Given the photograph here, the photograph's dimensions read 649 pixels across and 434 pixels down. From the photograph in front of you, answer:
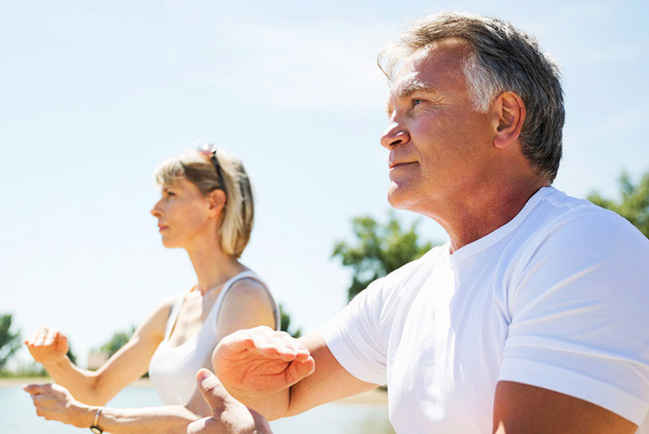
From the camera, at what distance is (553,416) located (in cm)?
156

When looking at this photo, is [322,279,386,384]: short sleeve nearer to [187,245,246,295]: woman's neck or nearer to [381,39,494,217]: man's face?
[381,39,494,217]: man's face

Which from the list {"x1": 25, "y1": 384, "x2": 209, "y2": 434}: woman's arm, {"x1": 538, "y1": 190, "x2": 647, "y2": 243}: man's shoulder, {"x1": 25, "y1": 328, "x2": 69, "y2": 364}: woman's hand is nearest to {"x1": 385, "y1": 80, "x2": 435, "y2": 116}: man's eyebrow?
{"x1": 538, "y1": 190, "x2": 647, "y2": 243}: man's shoulder

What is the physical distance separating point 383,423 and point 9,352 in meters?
18.7

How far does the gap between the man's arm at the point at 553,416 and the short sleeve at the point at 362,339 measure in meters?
0.89

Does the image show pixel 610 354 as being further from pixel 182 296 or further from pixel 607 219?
pixel 182 296

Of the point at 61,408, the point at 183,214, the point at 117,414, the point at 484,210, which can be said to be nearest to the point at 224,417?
the point at 484,210

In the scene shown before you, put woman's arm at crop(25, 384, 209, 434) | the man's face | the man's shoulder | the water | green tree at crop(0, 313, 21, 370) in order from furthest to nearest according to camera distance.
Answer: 1. green tree at crop(0, 313, 21, 370)
2. the water
3. woman's arm at crop(25, 384, 209, 434)
4. the man's face
5. the man's shoulder

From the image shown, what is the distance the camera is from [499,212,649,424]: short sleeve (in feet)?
5.17

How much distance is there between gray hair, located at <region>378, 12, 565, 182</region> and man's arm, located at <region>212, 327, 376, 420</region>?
1007 millimetres

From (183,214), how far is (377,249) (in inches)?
1548

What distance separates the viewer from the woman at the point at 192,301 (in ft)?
11.8

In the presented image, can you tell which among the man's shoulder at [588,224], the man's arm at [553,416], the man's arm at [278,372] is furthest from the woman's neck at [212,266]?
the man's arm at [553,416]

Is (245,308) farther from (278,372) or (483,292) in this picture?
(483,292)

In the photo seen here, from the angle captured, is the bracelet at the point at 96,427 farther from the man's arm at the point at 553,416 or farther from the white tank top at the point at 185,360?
the man's arm at the point at 553,416
